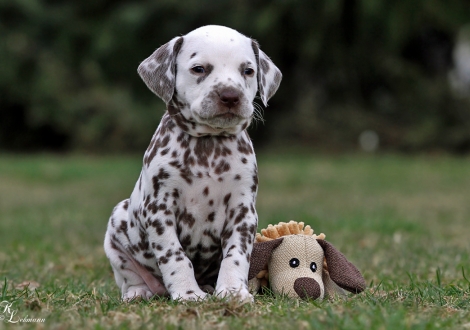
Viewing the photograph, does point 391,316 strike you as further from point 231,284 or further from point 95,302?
point 95,302

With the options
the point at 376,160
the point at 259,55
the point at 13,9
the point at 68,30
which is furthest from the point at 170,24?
the point at 259,55

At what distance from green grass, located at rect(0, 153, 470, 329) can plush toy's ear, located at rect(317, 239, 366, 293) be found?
134 millimetres

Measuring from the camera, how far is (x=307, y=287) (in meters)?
4.18

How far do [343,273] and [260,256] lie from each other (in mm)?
496

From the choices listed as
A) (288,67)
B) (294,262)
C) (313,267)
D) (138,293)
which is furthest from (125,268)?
(288,67)

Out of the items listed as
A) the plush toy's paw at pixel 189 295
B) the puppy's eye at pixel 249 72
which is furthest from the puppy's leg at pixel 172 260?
the puppy's eye at pixel 249 72

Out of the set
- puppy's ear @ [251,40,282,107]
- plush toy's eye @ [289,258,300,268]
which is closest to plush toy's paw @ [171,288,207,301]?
plush toy's eye @ [289,258,300,268]

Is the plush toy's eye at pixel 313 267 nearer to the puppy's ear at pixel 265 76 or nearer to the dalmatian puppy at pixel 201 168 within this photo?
the dalmatian puppy at pixel 201 168

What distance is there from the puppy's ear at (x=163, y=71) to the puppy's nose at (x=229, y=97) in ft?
1.29

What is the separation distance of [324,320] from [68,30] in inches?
780

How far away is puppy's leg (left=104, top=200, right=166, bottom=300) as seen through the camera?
4395mm

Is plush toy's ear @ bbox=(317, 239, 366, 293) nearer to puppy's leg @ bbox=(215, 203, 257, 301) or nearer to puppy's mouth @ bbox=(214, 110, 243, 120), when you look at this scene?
puppy's leg @ bbox=(215, 203, 257, 301)

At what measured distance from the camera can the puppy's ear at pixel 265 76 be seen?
435 cm

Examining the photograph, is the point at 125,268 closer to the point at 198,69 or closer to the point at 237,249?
the point at 237,249
